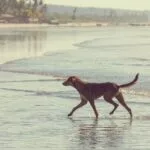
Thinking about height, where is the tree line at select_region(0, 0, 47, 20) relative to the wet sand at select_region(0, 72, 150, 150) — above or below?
below

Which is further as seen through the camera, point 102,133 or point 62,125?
point 62,125

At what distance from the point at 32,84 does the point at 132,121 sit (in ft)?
24.3

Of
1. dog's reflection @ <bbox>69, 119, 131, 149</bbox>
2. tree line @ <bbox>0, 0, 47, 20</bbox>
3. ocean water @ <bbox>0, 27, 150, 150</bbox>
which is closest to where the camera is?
dog's reflection @ <bbox>69, 119, 131, 149</bbox>

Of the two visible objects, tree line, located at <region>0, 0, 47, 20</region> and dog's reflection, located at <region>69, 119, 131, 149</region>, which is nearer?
dog's reflection, located at <region>69, 119, 131, 149</region>

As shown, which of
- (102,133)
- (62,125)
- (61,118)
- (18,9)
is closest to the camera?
(102,133)

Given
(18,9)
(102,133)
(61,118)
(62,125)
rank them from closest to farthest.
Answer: (102,133), (62,125), (61,118), (18,9)

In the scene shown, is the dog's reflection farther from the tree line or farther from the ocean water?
the tree line

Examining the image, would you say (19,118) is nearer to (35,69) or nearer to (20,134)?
(20,134)

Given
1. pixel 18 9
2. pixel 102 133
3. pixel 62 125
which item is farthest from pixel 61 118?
pixel 18 9

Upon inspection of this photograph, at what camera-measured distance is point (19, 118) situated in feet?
39.4

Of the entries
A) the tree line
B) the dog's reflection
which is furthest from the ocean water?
the tree line

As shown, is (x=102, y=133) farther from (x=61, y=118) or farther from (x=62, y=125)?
(x=61, y=118)

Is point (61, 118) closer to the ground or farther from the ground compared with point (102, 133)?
closer to the ground

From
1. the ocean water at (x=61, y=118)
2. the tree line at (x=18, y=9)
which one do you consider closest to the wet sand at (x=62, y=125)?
the ocean water at (x=61, y=118)
